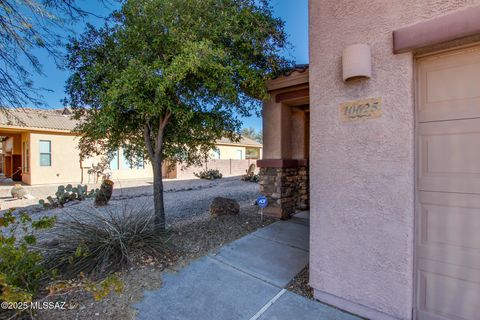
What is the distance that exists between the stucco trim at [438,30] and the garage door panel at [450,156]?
30.6 inches

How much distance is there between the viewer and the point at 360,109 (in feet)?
9.14

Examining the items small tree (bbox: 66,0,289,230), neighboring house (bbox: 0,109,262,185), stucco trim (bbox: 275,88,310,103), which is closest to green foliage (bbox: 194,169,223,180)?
neighboring house (bbox: 0,109,262,185)

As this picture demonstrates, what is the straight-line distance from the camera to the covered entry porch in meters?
5.90

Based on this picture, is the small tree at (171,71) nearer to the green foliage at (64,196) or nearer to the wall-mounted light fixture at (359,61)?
the wall-mounted light fixture at (359,61)

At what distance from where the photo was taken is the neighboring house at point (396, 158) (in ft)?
7.57

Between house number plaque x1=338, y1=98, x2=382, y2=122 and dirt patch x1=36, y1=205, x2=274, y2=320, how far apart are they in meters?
3.08

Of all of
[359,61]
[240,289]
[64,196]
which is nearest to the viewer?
[359,61]

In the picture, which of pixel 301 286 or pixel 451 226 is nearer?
pixel 451 226

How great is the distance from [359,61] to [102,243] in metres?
4.29

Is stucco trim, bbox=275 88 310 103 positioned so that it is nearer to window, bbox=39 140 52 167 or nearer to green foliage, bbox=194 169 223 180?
green foliage, bbox=194 169 223 180

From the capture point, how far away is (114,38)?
15.1 ft

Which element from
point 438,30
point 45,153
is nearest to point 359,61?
point 438,30

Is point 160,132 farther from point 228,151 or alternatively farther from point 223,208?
point 228,151

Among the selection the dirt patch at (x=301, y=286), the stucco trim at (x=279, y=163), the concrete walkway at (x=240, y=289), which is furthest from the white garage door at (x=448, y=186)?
the stucco trim at (x=279, y=163)
